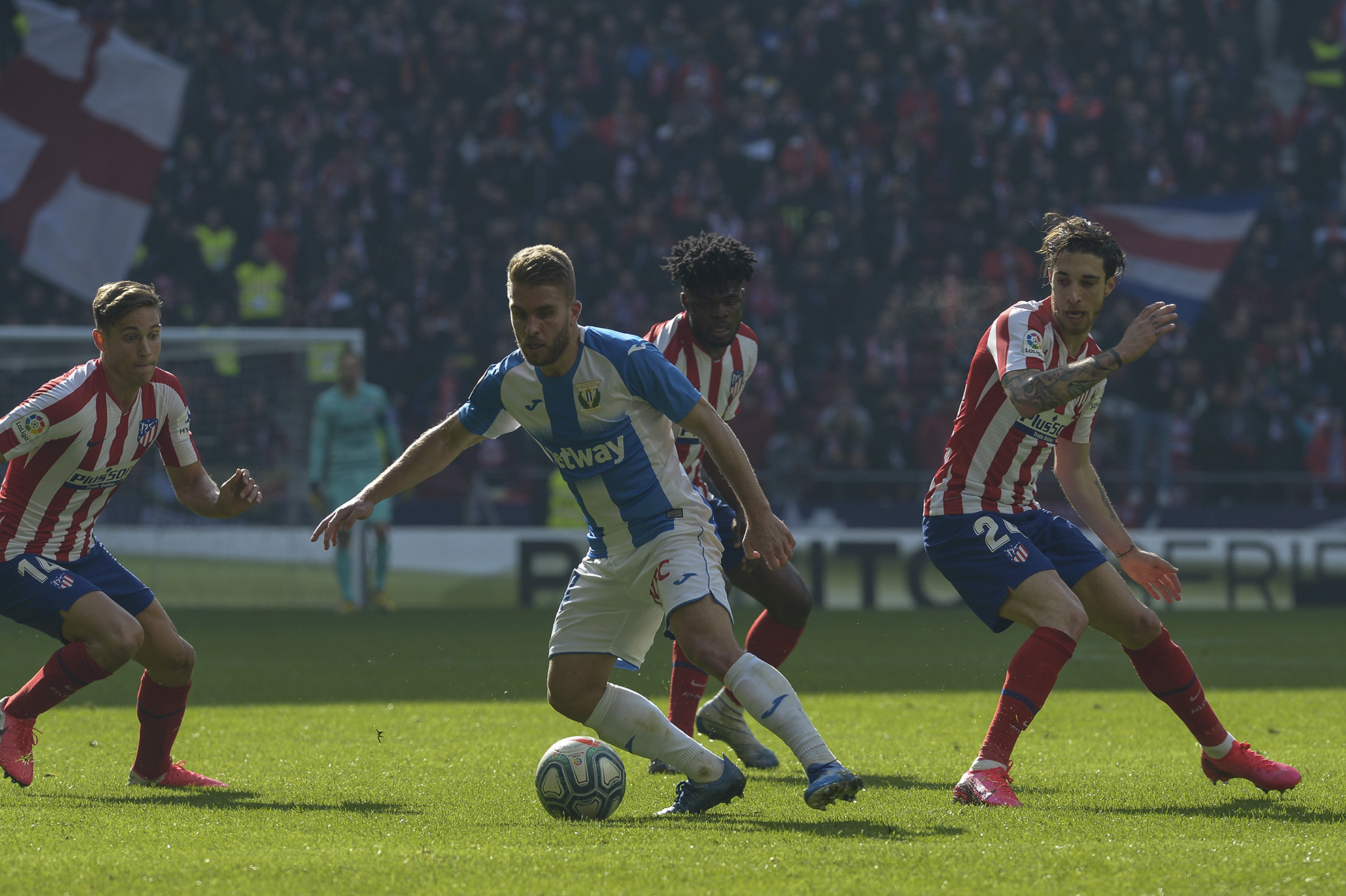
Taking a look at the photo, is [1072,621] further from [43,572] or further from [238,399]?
[238,399]

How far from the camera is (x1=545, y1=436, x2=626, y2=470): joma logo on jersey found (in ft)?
A: 15.3

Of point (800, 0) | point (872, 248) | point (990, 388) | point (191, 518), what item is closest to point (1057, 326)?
point (990, 388)

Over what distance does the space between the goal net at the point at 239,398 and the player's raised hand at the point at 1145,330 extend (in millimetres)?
10666

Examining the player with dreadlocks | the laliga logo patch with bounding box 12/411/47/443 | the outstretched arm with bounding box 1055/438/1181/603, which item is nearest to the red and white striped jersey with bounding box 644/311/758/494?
the player with dreadlocks

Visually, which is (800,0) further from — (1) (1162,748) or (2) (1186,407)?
(1) (1162,748)

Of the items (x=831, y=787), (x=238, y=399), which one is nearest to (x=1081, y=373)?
(x=831, y=787)

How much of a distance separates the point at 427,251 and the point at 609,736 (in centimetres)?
1493

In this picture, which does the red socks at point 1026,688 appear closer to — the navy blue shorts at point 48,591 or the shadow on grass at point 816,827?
the shadow on grass at point 816,827

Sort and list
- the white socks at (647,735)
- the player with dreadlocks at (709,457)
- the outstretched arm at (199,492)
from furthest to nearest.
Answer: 1. the player with dreadlocks at (709,457)
2. the outstretched arm at (199,492)
3. the white socks at (647,735)

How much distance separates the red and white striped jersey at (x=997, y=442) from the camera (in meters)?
5.14

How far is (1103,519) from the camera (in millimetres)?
5316

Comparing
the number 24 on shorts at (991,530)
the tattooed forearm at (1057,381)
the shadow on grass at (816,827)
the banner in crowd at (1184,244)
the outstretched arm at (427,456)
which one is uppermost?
the banner in crowd at (1184,244)

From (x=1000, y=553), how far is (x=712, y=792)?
1.29 meters

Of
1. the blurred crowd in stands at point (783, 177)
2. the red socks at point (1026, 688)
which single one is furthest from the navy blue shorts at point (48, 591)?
the blurred crowd in stands at point (783, 177)
